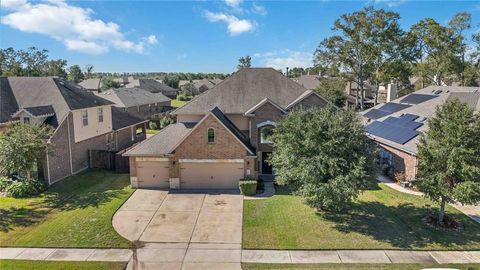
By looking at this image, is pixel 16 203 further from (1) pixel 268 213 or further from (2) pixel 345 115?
(2) pixel 345 115

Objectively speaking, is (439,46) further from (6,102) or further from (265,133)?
(6,102)

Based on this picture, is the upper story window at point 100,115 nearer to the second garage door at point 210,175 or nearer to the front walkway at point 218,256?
the second garage door at point 210,175

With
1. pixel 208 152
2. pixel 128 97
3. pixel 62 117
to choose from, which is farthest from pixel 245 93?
pixel 128 97

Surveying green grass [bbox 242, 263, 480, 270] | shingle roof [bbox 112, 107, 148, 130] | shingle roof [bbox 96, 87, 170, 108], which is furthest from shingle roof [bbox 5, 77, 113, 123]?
shingle roof [bbox 96, 87, 170, 108]

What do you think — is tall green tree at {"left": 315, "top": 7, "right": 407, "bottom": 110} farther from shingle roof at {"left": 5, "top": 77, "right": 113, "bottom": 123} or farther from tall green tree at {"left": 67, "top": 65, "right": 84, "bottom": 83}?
tall green tree at {"left": 67, "top": 65, "right": 84, "bottom": 83}

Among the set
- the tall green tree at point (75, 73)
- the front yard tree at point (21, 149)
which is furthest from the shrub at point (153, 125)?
the tall green tree at point (75, 73)

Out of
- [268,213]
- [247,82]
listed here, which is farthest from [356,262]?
[247,82]
